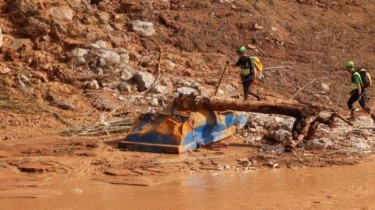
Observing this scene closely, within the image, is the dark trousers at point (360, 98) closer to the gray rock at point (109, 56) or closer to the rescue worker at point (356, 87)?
the rescue worker at point (356, 87)

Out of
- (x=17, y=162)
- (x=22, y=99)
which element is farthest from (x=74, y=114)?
(x=17, y=162)

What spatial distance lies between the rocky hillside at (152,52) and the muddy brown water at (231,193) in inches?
150

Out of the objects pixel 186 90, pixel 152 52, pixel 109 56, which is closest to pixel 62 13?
pixel 109 56

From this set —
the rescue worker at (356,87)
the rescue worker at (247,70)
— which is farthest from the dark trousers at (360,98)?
the rescue worker at (247,70)

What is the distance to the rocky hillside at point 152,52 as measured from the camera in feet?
42.2

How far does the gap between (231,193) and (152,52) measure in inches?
305

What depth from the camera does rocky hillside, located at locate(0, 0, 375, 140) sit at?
42.2 feet

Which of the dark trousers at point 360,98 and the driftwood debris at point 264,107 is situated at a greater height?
the dark trousers at point 360,98

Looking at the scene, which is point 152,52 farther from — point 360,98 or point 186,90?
point 360,98

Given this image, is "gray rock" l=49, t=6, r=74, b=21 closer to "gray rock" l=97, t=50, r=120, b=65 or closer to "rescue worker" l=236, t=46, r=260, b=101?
"gray rock" l=97, t=50, r=120, b=65

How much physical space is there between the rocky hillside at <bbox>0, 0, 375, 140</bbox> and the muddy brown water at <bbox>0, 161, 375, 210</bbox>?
12.5ft

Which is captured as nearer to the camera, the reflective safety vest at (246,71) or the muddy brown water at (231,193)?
the muddy brown water at (231,193)

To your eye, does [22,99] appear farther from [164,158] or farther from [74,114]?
[164,158]

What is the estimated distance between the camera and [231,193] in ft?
25.7
